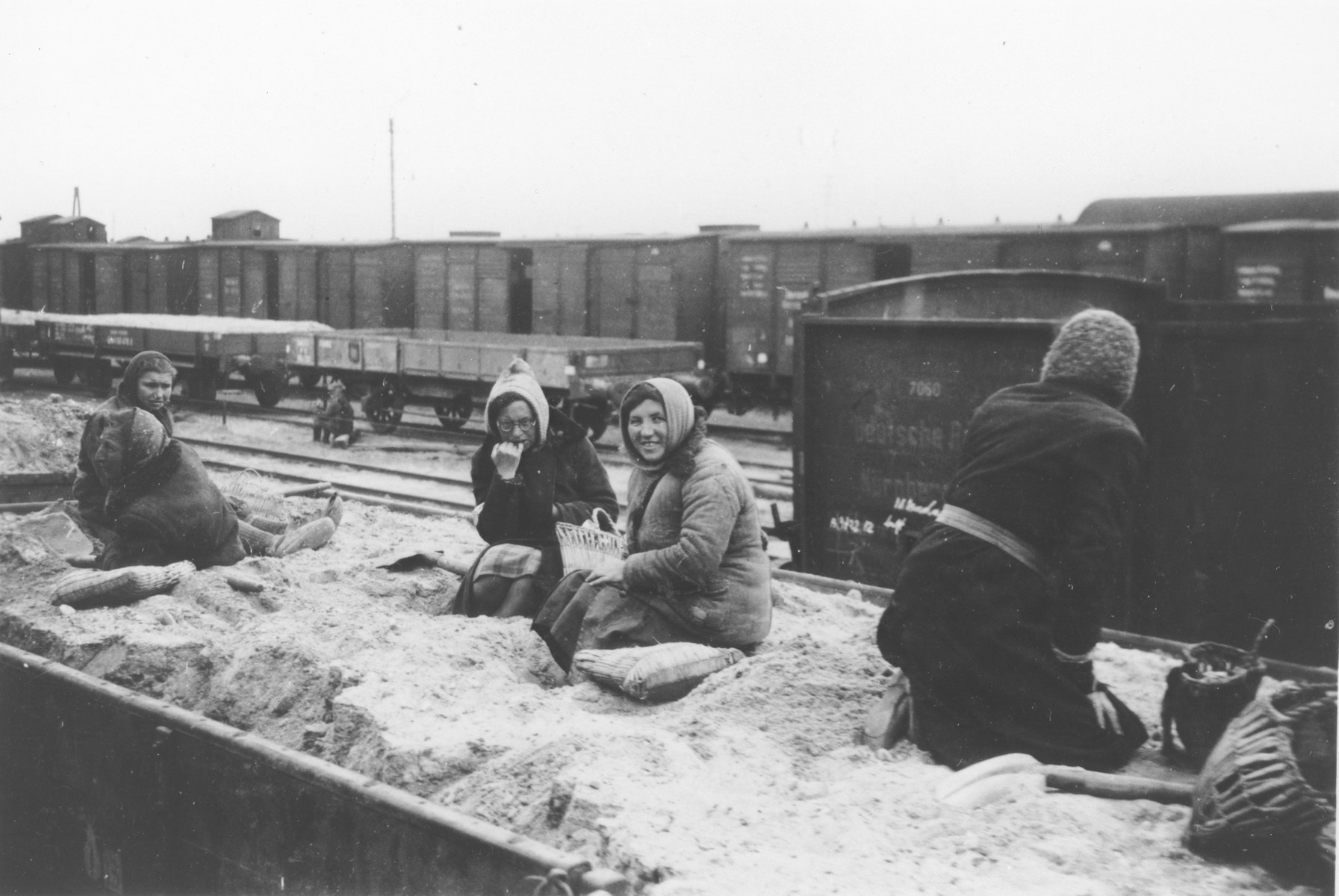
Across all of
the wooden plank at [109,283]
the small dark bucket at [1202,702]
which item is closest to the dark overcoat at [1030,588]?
the small dark bucket at [1202,702]

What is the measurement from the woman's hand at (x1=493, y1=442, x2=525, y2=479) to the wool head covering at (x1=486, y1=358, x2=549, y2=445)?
0.07 m

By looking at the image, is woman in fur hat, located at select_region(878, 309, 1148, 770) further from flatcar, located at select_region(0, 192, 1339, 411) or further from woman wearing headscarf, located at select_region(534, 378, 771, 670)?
flatcar, located at select_region(0, 192, 1339, 411)

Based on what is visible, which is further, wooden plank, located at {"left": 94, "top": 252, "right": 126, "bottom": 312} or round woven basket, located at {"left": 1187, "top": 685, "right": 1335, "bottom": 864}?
wooden plank, located at {"left": 94, "top": 252, "right": 126, "bottom": 312}

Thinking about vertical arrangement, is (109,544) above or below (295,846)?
above

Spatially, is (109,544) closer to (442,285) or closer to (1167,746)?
(1167,746)

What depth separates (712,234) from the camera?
1997 centimetres

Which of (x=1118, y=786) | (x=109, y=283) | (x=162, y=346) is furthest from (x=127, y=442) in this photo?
(x=109, y=283)

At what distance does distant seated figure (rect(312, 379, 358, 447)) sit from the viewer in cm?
1670

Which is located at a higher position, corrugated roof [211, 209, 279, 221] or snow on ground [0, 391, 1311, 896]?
corrugated roof [211, 209, 279, 221]

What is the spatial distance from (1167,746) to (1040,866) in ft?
3.64

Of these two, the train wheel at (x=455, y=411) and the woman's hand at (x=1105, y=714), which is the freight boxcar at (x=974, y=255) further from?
the woman's hand at (x=1105, y=714)

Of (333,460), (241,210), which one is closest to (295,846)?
(333,460)

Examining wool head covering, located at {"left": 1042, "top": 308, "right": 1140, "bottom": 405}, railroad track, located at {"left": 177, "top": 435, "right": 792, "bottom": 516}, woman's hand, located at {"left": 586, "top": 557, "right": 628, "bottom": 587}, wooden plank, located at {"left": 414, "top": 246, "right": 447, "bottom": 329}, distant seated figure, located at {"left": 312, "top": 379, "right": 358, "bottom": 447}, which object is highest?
wooden plank, located at {"left": 414, "top": 246, "right": 447, "bottom": 329}

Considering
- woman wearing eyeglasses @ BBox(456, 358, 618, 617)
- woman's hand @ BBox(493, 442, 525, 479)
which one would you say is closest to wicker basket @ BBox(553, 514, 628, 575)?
woman wearing eyeglasses @ BBox(456, 358, 618, 617)
